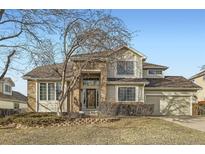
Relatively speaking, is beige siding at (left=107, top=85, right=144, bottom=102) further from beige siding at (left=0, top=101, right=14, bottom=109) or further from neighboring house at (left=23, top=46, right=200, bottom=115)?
beige siding at (left=0, top=101, right=14, bottom=109)

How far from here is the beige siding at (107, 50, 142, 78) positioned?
90.0ft

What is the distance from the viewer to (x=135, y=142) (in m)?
15.8

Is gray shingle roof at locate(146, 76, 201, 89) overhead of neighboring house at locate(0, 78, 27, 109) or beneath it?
overhead

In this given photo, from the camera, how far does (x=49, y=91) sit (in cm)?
2895

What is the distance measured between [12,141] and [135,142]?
4.43 meters

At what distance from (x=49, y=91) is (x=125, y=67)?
17.7 ft

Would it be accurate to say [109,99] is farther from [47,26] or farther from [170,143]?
[170,143]

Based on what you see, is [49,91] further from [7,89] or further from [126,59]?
[126,59]

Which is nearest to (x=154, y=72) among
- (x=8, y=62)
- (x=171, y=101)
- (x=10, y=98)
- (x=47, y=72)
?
(x=171, y=101)

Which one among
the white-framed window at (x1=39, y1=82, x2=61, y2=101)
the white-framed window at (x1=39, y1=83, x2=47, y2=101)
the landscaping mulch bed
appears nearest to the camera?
the landscaping mulch bed

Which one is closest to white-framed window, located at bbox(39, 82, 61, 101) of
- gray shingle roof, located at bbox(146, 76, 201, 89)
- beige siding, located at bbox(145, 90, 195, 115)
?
beige siding, located at bbox(145, 90, 195, 115)
